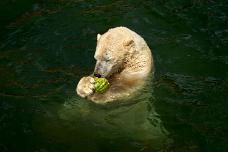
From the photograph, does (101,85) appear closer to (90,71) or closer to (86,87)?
(86,87)

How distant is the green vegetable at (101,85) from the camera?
28.6ft

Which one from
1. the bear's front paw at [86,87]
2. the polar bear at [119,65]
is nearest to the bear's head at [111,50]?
the polar bear at [119,65]

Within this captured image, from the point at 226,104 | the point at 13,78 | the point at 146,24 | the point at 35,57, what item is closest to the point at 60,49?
the point at 35,57

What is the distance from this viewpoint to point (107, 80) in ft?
29.5

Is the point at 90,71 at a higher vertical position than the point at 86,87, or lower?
lower

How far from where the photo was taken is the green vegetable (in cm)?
872

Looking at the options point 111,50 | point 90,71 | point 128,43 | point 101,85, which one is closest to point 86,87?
point 101,85

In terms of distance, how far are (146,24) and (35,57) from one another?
2977 mm

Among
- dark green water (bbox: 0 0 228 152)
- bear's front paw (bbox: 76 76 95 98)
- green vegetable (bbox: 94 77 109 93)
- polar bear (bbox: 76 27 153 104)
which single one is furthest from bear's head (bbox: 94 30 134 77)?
dark green water (bbox: 0 0 228 152)

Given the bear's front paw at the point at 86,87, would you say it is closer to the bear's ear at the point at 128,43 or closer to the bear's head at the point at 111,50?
the bear's head at the point at 111,50

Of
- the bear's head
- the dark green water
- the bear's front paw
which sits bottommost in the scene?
the dark green water

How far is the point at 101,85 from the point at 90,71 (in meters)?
1.96

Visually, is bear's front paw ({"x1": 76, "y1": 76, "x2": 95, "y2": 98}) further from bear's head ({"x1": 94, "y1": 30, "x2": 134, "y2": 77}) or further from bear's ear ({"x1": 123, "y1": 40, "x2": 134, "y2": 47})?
bear's ear ({"x1": 123, "y1": 40, "x2": 134, "y2": 47})

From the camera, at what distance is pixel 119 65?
29.9 ft
